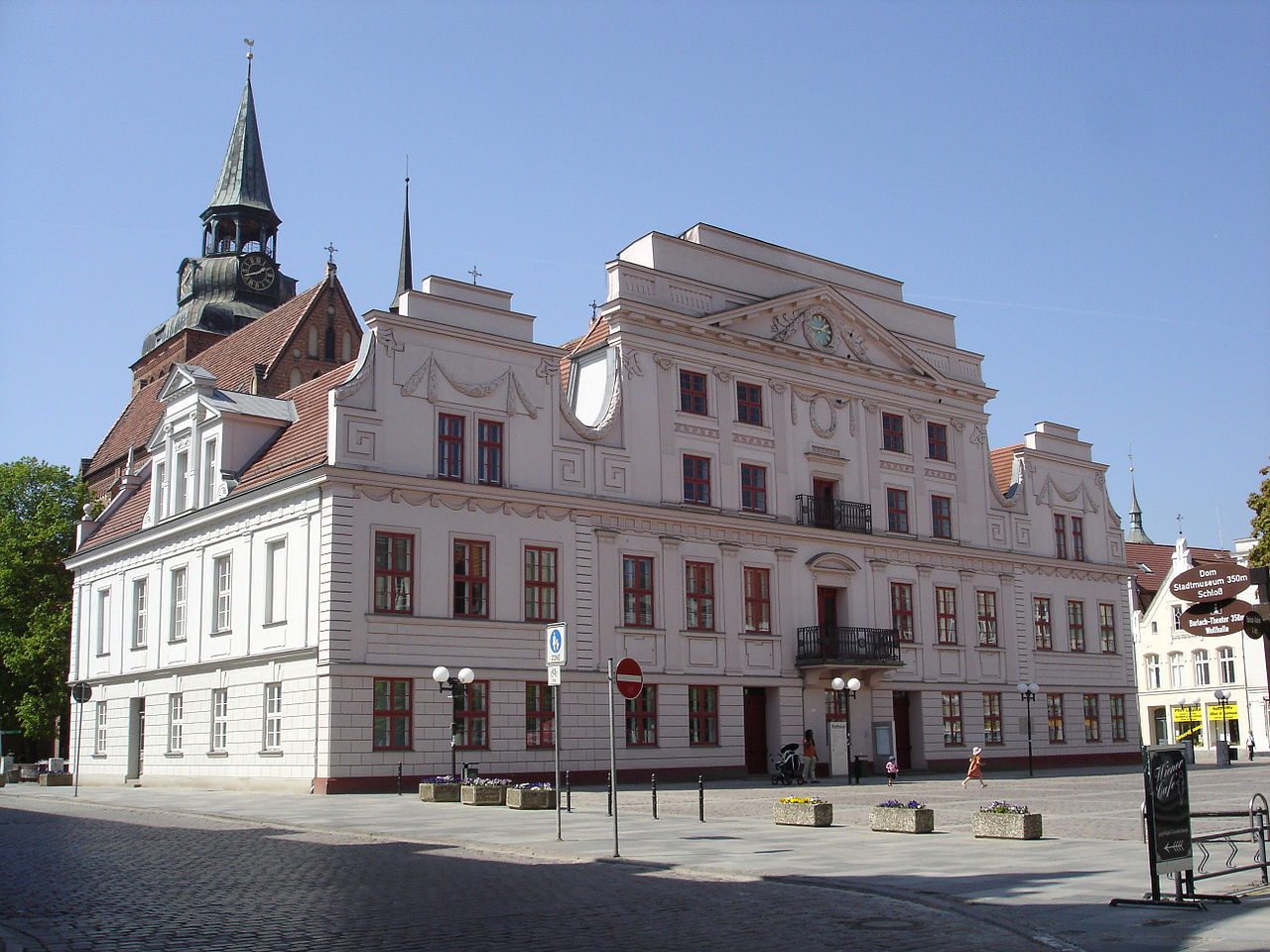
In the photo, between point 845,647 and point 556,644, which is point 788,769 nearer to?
point 845,647

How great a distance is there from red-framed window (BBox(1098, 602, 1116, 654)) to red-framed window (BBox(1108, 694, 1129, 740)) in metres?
2.05

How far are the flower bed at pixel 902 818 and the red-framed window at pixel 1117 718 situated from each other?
1496 inches

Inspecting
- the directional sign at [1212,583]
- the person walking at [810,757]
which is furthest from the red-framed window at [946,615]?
the directional sign at [1212,583]

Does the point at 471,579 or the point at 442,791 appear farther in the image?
the point at 471,579

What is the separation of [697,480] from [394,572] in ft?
39.4

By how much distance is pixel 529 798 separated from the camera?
2616 centimetres

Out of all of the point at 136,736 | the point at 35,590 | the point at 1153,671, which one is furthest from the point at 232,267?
the point at 1153,671

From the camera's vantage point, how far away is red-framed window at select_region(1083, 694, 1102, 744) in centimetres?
5456

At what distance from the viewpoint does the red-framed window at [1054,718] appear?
5291 cm

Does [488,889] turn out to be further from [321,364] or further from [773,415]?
[321,364]

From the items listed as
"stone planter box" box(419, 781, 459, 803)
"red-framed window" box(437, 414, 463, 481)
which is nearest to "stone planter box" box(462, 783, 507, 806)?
"stone planter box" box(419, 781, 459, 803)

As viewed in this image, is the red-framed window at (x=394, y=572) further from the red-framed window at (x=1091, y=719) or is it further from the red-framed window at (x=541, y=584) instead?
the red-framed window at (x=1091, y=719)

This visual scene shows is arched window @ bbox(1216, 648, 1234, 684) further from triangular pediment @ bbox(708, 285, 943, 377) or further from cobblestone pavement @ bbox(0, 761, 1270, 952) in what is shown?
cobblestone pavement @ bbox(0, 761, 1270, 952)

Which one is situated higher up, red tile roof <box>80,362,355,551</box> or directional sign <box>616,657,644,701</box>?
red tile roof <box>80,362,355,551</box>
